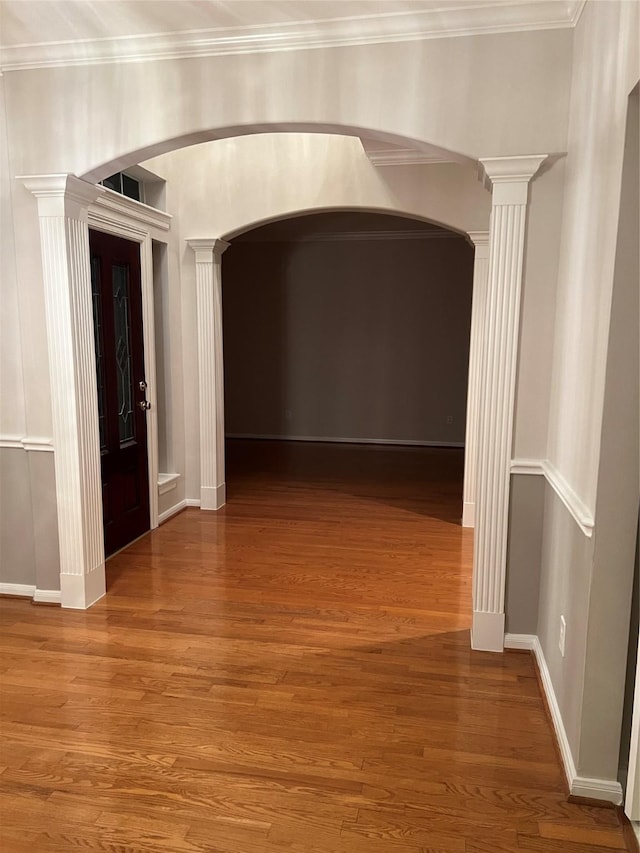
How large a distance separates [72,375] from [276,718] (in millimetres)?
1988

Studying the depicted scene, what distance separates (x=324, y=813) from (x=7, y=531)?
2491mm

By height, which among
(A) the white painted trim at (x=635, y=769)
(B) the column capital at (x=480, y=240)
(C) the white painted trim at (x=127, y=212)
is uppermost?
(C) the white painted trim at (x=127, y=212)

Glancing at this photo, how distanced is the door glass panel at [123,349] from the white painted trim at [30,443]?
3.33 ft

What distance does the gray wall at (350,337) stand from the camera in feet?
27.3

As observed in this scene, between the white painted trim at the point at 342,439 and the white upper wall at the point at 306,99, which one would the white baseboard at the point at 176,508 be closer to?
the white upper wall at the point at 306,99

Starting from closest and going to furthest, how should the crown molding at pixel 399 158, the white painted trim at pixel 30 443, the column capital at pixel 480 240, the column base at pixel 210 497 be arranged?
the white painted trim at pixel 30 443
the crown molding at pixel 399 158
the column capital at pixel 480 240
the column base at pixel 210 497

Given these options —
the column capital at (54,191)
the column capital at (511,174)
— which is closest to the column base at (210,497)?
the column capital at (54,191)

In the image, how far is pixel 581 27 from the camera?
2.48 metres

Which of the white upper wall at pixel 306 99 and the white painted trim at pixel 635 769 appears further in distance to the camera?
the white upper wall at pixel 306 99

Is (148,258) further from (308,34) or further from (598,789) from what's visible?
(598,789)

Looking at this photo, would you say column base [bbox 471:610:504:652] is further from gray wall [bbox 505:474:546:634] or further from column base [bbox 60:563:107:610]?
column base [bbox 60:563:107:610]

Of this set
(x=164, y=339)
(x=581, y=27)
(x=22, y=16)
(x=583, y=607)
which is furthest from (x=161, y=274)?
(x=583, y=607)

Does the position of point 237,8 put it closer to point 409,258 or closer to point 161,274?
point 161,274

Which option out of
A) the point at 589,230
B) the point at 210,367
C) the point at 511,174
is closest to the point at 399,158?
the point at 511,174
